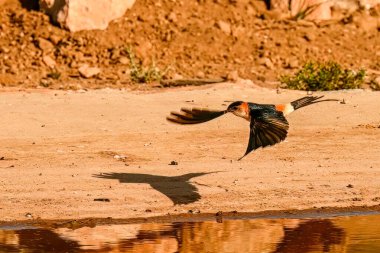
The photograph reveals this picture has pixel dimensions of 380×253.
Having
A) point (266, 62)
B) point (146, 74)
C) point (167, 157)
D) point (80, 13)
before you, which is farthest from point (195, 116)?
point (80, 13)

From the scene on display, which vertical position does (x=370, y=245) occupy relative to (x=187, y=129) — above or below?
below

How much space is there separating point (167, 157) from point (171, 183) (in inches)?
46.9

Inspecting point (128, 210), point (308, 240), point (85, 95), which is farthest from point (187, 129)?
point (308, 240)

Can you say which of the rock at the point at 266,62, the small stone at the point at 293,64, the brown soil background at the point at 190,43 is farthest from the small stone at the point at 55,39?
the small stone at the point at 293,64

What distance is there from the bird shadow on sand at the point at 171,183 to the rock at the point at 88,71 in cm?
714

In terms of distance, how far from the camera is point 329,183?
35.6ft

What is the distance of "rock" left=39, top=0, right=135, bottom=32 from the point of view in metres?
19.2

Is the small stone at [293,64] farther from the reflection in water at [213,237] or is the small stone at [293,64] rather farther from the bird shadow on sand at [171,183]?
the reflection in water at [213,237]

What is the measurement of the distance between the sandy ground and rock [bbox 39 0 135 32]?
4363 millimetres

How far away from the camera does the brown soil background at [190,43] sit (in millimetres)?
18609

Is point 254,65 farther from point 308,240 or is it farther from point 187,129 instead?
point 308,240

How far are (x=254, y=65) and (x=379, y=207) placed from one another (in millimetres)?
9254

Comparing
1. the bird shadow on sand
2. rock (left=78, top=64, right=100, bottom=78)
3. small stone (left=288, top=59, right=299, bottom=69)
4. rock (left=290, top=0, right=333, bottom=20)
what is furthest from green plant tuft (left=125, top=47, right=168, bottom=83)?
the bird shadow on sand

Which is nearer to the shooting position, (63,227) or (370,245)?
(370,245)
